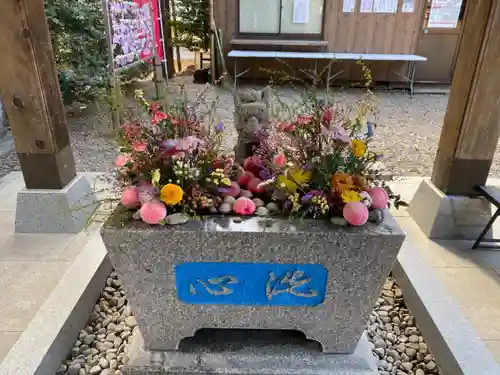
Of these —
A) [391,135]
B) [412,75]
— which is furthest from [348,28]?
[391,135]

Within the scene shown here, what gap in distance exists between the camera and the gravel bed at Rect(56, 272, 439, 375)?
149 cm

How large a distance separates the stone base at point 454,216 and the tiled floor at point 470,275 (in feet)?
0.17

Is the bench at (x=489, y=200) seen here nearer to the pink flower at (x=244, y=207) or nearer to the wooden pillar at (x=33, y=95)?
the pink flower at (x=244, y=207)

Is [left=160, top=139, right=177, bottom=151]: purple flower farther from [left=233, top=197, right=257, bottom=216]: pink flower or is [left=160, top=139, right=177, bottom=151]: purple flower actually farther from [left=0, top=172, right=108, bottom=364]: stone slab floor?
[left=0, top=172, right=108, bottom=364]: stone slab floor

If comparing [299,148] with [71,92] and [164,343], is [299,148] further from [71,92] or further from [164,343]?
[71,92]

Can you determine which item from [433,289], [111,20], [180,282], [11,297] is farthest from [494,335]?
[111,20]

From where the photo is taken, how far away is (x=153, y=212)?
1.19 metres

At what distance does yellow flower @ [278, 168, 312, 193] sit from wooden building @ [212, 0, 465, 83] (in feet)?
18.0

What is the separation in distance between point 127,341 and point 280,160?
100 cm

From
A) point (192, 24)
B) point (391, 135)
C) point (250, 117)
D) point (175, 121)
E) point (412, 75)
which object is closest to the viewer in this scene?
point (175, 121)

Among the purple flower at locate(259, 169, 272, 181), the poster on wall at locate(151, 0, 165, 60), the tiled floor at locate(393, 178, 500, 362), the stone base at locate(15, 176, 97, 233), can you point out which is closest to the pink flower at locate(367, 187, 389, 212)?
the purple flower at locate(259, 169, 272, 181)

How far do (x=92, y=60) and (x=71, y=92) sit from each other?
Answer: 0.49 meters

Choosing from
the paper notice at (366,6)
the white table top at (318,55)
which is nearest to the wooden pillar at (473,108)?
Answer: the white table top at (318,55)

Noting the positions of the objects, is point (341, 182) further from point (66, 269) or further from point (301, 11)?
point (301, 11)
